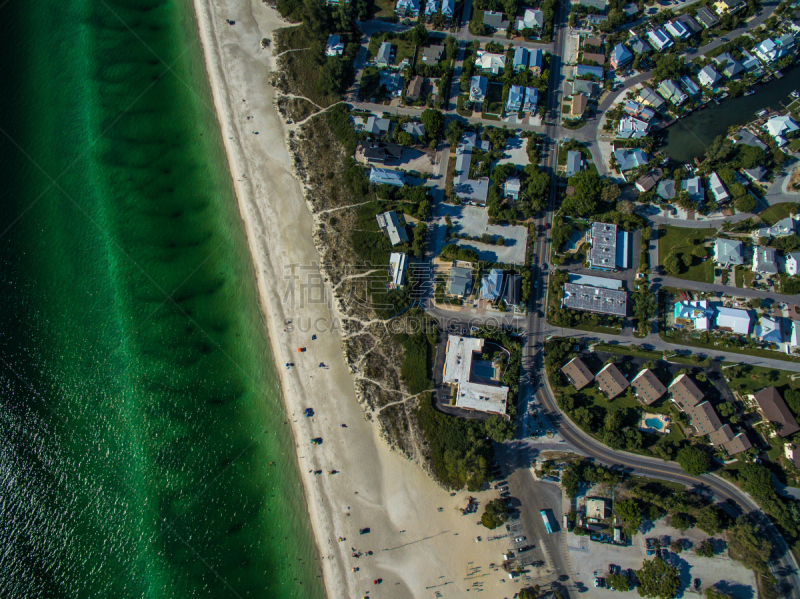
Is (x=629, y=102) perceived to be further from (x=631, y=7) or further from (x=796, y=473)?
(x=796, y=473)

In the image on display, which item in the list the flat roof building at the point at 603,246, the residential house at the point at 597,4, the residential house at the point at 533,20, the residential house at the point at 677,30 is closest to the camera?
the flat roof building at the point at 603,246

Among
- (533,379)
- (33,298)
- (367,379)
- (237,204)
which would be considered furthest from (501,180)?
(33,298)

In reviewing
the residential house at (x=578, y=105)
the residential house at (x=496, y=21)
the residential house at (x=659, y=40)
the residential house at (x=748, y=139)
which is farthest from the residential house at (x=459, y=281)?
the residential house at (x=659, y=40)

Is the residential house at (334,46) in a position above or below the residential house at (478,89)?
above

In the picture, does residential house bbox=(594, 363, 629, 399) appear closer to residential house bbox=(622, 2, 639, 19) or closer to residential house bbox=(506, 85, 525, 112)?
residential house bbox=(506, 85, 525, 112)

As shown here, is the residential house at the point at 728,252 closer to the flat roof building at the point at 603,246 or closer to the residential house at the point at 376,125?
the flat roof building at the point at 603,246

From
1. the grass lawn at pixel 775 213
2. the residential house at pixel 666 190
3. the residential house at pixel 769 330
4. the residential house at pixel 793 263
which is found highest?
the residential house at pixel 666 190

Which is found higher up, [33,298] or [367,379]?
[33,298]
